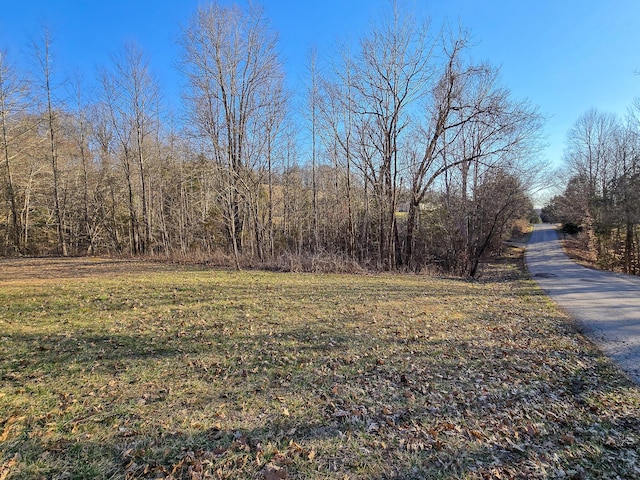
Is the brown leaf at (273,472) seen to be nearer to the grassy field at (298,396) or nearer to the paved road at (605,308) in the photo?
the grassy field at (298,396)

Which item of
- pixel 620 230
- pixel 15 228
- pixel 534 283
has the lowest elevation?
pixel 534 283

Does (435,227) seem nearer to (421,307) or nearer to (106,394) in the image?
(421,307)

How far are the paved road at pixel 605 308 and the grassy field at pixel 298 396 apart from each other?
41 centimetres

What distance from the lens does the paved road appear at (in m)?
5.37

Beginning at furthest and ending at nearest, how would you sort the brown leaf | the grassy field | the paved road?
the paved road < the grassy field < the brown leaf

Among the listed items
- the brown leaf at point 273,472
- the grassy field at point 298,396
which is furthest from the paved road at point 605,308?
the brown leaf at point 273,472

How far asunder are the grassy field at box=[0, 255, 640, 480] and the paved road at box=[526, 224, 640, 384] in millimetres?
413

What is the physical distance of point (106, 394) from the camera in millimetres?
3328

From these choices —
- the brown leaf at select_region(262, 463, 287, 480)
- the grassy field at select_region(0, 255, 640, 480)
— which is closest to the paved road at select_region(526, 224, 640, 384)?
the grassy field at select_region(0, 255, 640, 480)

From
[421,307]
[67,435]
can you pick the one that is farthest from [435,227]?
[67,435]

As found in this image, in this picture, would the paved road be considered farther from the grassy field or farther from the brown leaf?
the brown leaf

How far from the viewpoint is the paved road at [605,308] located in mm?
5371

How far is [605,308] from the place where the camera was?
8.13 metres

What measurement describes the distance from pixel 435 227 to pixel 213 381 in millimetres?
→ 18401
